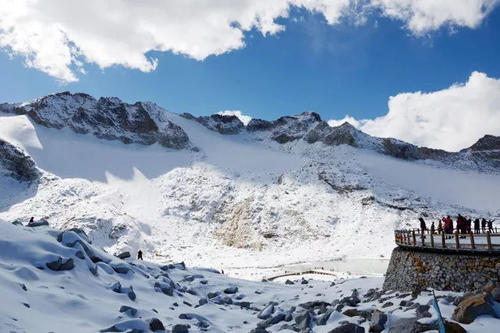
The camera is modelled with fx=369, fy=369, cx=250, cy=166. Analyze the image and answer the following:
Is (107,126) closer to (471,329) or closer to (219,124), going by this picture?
(219,124)

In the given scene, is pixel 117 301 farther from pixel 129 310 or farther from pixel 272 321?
pixel 272 321

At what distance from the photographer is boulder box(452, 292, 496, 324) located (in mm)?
10797

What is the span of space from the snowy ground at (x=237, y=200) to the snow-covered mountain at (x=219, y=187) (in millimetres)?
214

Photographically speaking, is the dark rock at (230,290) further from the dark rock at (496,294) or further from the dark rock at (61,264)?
the dark rock at (496,294)

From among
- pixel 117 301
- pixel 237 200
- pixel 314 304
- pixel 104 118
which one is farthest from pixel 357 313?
pixel 104 118

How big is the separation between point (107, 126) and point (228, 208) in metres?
40.4

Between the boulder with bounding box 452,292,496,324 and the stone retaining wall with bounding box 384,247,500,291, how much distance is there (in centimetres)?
387

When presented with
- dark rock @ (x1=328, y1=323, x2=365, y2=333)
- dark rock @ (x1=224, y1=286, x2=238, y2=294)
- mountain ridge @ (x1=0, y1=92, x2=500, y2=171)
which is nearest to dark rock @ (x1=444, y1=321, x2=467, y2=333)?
dark rock @ (x1=328, y1=323, x2=365, y2=333)

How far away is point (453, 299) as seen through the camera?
1329cm

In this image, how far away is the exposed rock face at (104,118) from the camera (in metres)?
77.2

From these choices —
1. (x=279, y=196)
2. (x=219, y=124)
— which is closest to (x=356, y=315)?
(x=279, y=196)

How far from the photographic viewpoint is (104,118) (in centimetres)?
8344

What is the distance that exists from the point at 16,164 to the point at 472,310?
64961mm

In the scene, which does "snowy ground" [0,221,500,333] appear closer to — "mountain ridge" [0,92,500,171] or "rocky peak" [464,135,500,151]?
"mountain ridge" [0,92,500,171]
